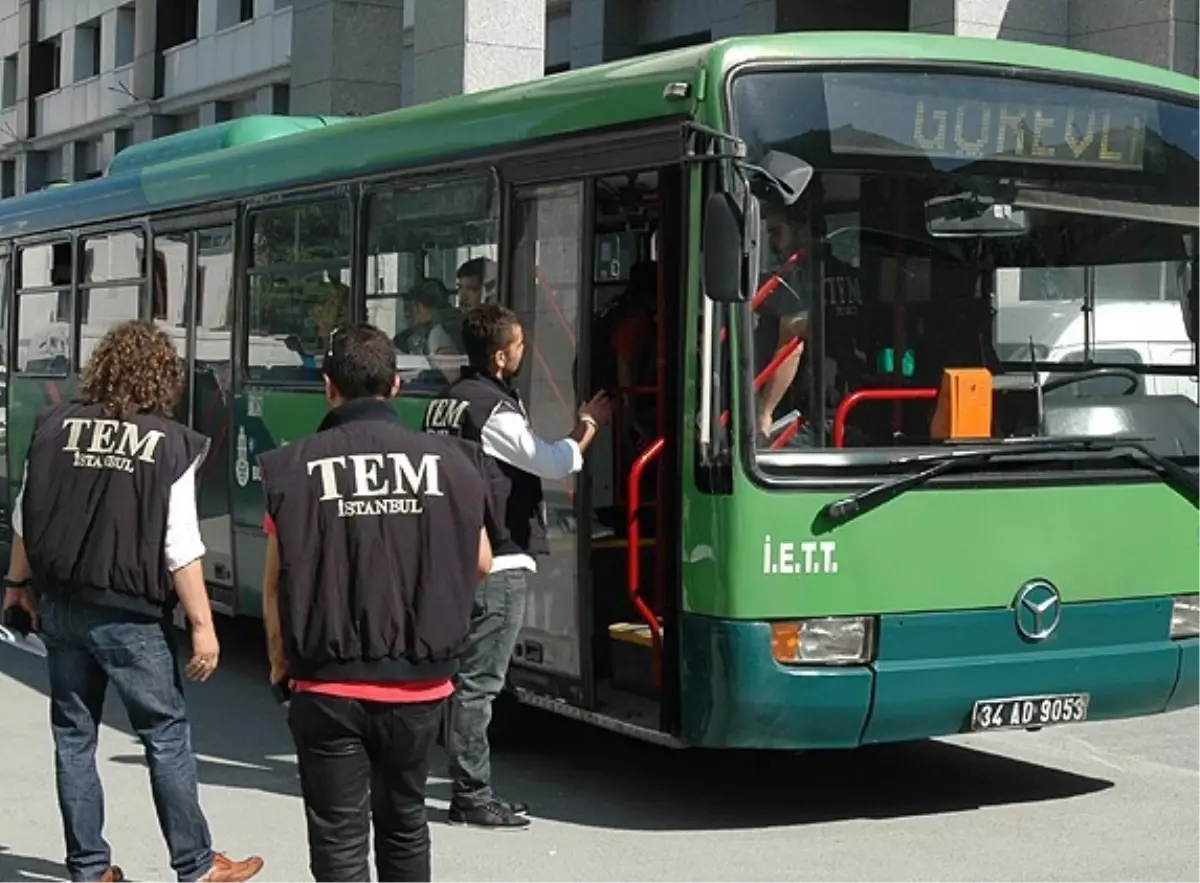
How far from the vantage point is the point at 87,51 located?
4684cm

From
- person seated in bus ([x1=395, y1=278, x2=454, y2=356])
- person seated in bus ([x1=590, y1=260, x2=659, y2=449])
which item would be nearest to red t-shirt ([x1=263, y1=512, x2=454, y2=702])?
person seated in bus ([x1=590, y1=260, x2=659, y2=449])

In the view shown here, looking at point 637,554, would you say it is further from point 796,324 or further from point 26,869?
point 26,869

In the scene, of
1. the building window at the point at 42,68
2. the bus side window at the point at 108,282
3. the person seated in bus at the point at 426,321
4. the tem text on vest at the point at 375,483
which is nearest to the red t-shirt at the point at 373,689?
the tem text on vest at the point at 375,483

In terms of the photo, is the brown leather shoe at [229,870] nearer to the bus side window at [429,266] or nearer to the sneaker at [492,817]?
the sneaker at [492,817]

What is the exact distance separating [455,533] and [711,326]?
2409 mm

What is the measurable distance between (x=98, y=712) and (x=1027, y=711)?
11.0ft

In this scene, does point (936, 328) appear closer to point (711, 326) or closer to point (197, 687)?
point (711, 326)

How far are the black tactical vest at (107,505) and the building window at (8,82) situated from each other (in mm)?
46903

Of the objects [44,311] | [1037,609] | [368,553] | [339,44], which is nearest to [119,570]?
[368,553]

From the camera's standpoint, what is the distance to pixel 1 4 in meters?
51.8

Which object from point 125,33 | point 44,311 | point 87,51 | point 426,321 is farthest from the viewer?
point 87,51

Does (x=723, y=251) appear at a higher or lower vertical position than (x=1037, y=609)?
higher

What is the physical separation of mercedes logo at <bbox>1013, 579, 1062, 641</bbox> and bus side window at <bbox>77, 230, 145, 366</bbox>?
274 inches

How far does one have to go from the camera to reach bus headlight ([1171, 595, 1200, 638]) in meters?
8.32
